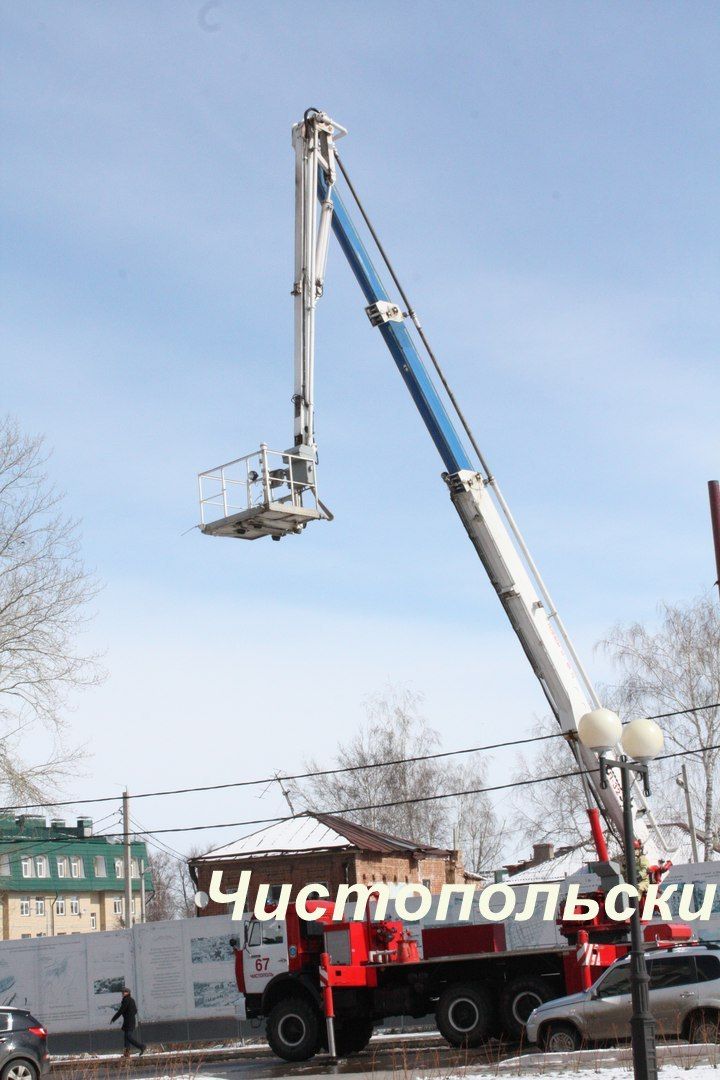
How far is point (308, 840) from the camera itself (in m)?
42.2

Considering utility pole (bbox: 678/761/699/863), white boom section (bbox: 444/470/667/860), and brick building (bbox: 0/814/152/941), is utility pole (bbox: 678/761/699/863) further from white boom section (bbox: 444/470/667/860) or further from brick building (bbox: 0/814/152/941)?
brick building (bbox: 0/814/152/941)

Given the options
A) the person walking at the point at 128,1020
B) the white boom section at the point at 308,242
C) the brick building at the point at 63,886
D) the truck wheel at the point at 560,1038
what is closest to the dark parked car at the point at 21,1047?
the person walking at the point at 128,1020

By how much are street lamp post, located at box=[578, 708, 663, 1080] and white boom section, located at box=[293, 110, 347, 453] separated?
8286mm

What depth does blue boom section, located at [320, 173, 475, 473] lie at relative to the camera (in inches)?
817

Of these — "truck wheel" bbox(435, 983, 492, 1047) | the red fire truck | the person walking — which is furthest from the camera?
the person walking

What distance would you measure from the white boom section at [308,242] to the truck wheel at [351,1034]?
9839mm

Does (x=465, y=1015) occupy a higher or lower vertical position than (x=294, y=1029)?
higher

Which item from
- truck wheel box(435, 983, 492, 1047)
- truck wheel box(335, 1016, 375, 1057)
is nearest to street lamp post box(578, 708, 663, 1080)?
truck wheel box(435, 983, 492, 1047)

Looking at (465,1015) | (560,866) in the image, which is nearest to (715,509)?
(465,1015)

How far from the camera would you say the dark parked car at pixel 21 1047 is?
60.2 ft

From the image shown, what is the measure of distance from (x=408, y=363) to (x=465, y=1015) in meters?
10.7

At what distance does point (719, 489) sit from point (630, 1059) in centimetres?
735

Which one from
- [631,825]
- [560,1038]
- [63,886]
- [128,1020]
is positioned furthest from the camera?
[63,886]

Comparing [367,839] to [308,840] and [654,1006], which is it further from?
[654,1006]
